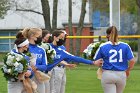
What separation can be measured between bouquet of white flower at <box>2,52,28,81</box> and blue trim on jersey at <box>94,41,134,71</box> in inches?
72.0

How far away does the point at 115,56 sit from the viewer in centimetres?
1109

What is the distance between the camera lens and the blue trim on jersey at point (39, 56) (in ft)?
35.3

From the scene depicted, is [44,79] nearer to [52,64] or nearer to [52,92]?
[52,64]

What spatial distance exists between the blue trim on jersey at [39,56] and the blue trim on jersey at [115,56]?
125 centimetres

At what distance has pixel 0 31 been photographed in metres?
61.9

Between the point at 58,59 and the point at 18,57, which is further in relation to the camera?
the point at 58,59

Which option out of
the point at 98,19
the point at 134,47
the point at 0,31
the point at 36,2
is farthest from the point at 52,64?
the point at 98,19

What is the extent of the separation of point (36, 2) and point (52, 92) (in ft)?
146

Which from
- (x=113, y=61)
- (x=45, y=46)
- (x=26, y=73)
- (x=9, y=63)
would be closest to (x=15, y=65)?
(x=9, y=63)

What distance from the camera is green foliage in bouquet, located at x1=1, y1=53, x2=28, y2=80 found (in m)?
10.2

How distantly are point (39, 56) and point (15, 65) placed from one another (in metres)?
0.75

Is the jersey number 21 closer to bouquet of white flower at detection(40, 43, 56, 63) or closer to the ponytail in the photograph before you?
bouquet of white flower at detection(40, 43, 56, 63)

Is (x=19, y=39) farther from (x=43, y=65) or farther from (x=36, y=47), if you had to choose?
(x=43, y=65)

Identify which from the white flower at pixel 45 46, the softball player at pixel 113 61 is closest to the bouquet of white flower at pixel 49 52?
the white flower at pixel 45 46
